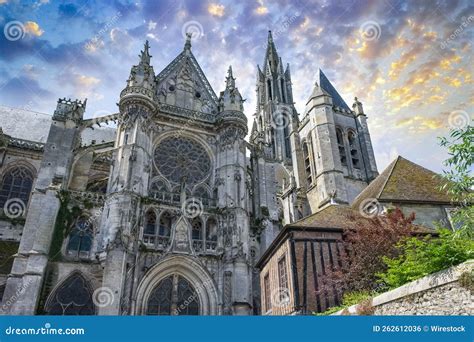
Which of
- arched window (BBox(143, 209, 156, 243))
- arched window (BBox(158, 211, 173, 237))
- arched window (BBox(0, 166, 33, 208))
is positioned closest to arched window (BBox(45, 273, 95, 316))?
arched window (BBox(143, 209, 156, 243))

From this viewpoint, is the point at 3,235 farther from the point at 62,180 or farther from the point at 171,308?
the point at 171,308

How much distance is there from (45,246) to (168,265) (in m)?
5.80

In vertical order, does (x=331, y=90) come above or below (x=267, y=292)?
above

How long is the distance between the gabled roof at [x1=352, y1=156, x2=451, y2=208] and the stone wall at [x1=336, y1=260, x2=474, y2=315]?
26.2 ft

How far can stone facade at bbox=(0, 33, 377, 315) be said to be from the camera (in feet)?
54.6

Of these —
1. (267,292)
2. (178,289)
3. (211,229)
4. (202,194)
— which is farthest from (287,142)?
(267,292)

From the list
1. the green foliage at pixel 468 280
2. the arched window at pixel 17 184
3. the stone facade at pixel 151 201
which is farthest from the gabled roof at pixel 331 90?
the green foliage at pixel 468 280

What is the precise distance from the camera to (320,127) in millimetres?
29875

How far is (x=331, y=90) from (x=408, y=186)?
2127cm

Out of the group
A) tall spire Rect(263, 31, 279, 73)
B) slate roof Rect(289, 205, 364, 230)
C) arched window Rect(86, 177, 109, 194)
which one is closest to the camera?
slate roof Rect(289, 205, 364, 230)

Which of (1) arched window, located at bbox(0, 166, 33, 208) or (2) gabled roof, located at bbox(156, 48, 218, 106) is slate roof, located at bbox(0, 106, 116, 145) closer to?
(1) arched window, located at bbox(0, 166, 33, 208)

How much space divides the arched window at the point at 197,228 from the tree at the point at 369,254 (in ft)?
31.1

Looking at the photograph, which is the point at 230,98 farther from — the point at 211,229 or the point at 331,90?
the point at 331,90

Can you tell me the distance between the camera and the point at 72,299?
54.3 ft
